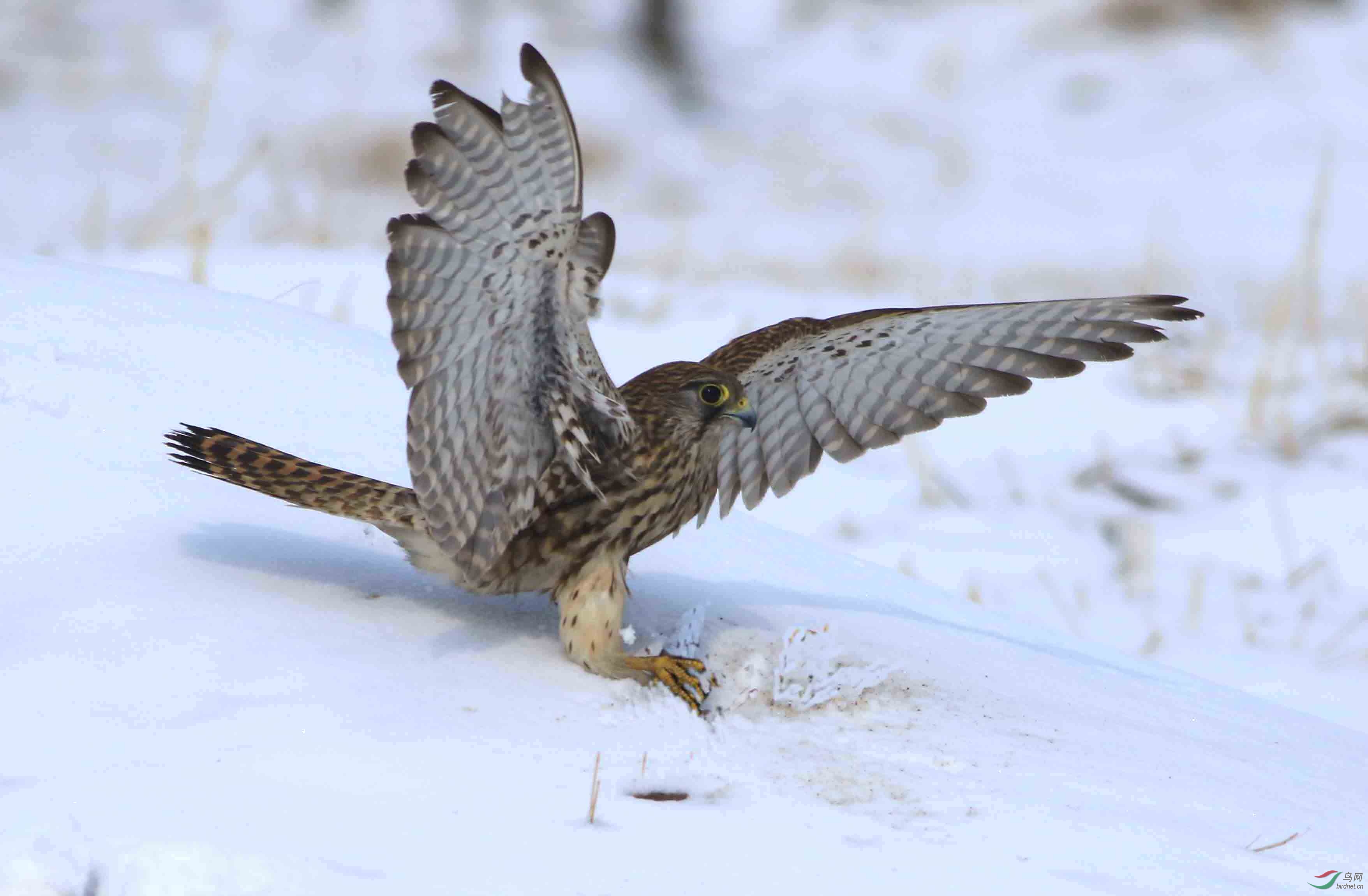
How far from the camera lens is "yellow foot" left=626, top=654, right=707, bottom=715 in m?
2.43

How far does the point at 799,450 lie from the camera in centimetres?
304

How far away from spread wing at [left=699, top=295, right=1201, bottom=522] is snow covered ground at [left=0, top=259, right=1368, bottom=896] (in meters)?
0.33

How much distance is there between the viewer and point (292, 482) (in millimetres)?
2551

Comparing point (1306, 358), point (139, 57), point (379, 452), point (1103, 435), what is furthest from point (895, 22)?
point (379, 452)

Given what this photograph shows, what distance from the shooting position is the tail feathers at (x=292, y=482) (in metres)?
2.54

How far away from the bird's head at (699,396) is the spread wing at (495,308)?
0.27 metres

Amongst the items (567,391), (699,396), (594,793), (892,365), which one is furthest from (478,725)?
(892,365)

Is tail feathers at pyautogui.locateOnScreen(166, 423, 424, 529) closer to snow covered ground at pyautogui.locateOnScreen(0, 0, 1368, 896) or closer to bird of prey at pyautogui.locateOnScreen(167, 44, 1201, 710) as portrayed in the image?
bird of prey at pyautogui.locateOnScreen(167, 44, 1201, 710)

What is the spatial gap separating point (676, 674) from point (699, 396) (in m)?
0.50

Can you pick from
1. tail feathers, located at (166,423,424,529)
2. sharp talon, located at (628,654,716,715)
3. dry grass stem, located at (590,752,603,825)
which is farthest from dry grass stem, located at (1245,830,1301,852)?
tail feathers, located at (166,423,424,529)

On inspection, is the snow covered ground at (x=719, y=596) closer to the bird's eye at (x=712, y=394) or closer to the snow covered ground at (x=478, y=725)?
the snow covered ground at (x=478, y=725)

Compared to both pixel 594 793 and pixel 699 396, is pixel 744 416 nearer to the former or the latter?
pixel 699 396

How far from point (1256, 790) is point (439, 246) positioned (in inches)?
61.9

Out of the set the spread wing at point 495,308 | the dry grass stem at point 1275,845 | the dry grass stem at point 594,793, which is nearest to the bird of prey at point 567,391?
the spread wing at point 495,308
